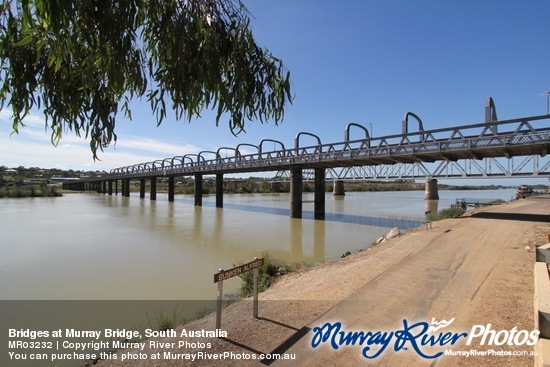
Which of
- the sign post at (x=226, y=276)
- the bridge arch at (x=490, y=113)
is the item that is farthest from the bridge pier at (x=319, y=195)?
the sign post at (x=226, y=276)

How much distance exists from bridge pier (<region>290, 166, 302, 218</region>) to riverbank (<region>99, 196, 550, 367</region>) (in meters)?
24.2

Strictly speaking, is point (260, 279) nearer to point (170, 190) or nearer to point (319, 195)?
point (319, 195)

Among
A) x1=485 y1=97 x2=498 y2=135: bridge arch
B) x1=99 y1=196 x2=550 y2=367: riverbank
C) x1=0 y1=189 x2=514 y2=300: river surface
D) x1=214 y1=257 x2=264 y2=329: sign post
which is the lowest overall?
x1=0 y1=189 x2=514 y2=300: river surface

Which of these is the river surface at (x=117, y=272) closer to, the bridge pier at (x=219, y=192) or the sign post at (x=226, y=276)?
the sign post at (x=226, y=276)

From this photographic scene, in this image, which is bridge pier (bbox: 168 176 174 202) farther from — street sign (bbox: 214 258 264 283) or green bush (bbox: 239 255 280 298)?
street sign (bbox: 214 258 264 283)

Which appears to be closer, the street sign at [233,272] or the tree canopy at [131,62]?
the tree canopy at [131,62]

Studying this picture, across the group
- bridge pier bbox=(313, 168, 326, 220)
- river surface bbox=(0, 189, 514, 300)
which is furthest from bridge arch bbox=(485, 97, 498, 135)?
bridge pier bbox=(313, 168, 326, 220)

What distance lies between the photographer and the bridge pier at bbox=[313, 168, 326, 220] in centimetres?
3552

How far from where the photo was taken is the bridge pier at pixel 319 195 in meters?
35.5

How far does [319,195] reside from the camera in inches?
1446

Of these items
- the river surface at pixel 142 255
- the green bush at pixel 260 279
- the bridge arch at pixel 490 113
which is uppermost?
the bridge arch at pixel 490 113

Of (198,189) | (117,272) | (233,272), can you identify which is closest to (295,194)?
(117,272)

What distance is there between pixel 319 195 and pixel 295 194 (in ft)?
10.6

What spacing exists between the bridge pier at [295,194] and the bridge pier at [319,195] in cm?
208
